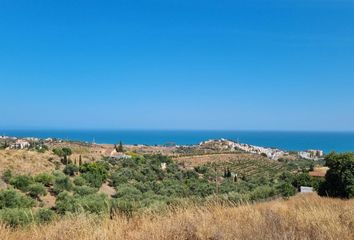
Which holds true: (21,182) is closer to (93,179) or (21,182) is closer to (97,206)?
(93,179)

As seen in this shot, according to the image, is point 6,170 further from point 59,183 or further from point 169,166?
point 169,166

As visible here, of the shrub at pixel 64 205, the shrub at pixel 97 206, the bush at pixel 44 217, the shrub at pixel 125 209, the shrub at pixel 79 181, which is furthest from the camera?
the shrub at pixel 79 181

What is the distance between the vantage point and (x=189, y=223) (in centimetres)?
414

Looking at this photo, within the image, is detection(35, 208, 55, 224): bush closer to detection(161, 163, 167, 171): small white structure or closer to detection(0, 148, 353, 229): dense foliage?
detection(0, 148, 353, 229): dense foliage

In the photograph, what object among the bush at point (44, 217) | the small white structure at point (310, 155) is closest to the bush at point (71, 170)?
the bush at point (44, 217)

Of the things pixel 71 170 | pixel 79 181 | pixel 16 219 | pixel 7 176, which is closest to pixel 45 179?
pixel 7 176

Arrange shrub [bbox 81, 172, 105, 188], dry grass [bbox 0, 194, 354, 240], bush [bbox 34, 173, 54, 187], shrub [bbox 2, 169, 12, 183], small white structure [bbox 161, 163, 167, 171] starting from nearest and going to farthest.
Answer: dry grass [bbox 0, 194, 354, 240]
shrub [bbox 2, 169, 12, 183]
bush [bbox 34, 173, 54, 187]
shrub [bbox 81, 172, 105, 188]
small white structure [bbox 161, 163, 167, 171]

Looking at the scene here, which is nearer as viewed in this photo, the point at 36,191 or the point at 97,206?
the point at 97,206

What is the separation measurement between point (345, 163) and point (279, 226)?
62.9 feet

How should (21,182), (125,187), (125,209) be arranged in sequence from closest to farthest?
(125,209) < (21,182) < (125,187)

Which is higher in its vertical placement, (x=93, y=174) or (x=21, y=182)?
(x=21, y=182)

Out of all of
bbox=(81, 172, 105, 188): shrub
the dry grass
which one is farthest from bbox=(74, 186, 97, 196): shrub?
the dry grass

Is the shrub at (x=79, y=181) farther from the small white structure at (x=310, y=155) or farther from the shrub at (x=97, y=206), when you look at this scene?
the small white structure at (x=310, y=155)

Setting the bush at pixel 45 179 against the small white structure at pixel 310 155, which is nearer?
the bush at pixel 45 179
